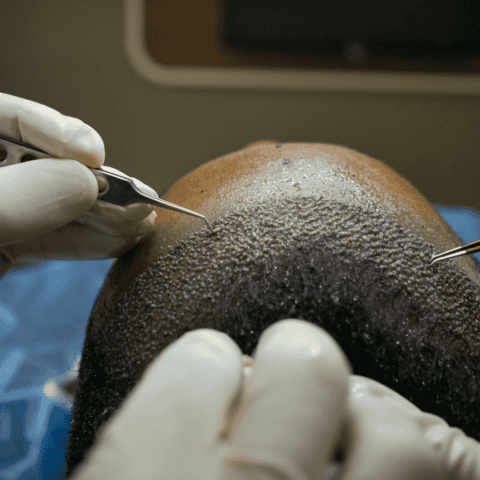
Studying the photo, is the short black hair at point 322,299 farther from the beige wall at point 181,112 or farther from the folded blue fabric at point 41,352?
the beige wall at point 181,112

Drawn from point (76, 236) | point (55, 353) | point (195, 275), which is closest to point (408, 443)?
point (195, 275)

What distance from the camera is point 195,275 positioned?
59cm

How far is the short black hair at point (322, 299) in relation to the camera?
0.55 metres

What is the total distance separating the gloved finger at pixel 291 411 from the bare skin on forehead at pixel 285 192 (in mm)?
269

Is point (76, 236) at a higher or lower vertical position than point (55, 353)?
higher

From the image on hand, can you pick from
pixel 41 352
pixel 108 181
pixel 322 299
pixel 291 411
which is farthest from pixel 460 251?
pixel 41 352

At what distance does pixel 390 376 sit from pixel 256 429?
0.81ft

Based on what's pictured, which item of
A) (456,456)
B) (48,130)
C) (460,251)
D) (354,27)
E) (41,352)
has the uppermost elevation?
(354,27)

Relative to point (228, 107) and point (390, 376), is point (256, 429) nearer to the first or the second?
point (390, 376)

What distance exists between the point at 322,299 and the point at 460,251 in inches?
7.2

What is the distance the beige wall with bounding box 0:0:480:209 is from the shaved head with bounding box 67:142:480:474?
4.85ft

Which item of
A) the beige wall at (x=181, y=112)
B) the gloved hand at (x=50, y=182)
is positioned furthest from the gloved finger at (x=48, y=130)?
the beige wall at (x=181, y=112)

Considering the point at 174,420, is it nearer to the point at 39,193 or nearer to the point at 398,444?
the point at 398,444

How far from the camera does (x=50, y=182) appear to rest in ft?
1.86
